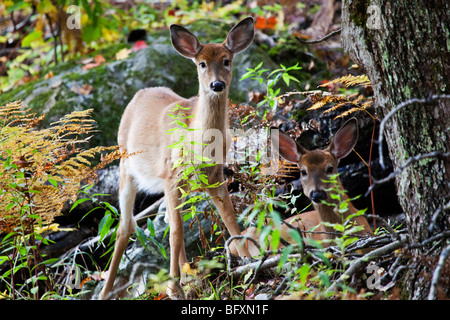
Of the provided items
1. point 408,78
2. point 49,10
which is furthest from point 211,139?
point 49,10

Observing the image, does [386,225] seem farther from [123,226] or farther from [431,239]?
[123,226]

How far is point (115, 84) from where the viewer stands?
7.16m

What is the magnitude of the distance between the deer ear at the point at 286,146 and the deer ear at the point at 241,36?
3.38ft

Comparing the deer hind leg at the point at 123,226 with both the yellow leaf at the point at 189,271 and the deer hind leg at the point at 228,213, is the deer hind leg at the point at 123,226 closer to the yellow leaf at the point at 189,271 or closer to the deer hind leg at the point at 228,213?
the deer hind leg at the point at 228,213

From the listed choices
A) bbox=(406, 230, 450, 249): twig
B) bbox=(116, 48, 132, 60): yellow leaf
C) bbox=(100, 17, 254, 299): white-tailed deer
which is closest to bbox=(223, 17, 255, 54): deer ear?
bbox=(100, 17, 254, 299): white-tailed deer

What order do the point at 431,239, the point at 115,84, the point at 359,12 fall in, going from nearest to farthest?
the point at 431,239 → the point at 359,12 → the point at 115,84

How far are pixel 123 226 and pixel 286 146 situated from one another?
1853mm

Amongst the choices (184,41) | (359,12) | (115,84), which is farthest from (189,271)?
(115,84)

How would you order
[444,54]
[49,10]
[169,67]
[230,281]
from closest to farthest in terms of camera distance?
[444,54]
[230,281]
[169,67]
[49,10]

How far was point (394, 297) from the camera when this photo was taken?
2805mm

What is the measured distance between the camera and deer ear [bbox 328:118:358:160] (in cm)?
448

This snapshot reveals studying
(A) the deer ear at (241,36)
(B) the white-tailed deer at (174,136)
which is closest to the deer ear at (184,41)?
(B) the white-tailed deer at (174,136)

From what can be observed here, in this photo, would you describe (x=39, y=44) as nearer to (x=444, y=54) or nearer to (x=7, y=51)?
(x=7, y=51)
